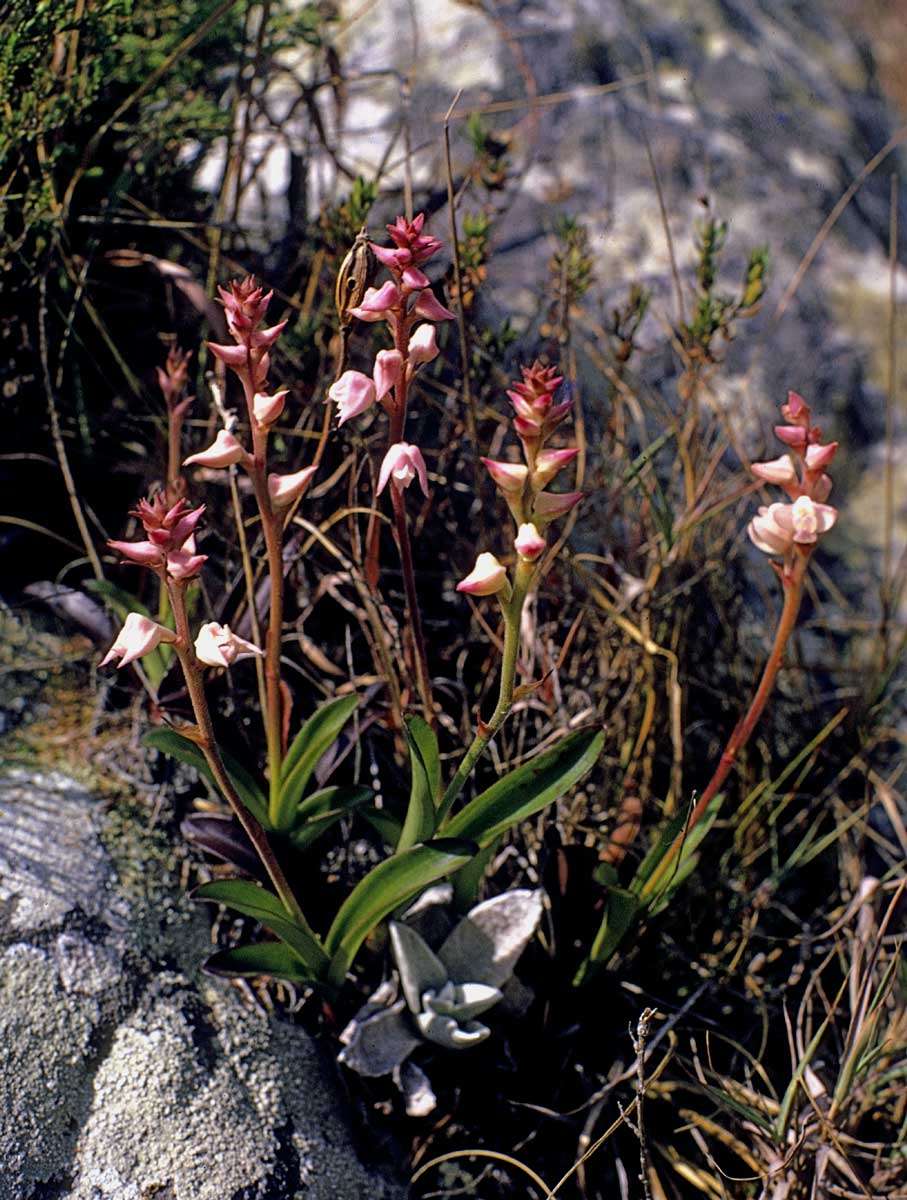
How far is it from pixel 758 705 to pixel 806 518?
0.89 feet

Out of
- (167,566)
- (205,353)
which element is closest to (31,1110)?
(167,566)

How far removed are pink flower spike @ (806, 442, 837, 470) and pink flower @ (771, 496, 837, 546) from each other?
0.12ft

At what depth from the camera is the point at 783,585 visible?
130 cm

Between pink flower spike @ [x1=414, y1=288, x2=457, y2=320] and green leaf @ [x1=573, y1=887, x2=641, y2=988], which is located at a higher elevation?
pink flower spike @ [x1=414, y1=288, x2=457, y2=320]

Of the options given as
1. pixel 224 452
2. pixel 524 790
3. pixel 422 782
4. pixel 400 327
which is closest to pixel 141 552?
pixel 224 452

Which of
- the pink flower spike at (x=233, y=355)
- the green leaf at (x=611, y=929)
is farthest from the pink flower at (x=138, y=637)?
the green leaf at (x=611, y=929)

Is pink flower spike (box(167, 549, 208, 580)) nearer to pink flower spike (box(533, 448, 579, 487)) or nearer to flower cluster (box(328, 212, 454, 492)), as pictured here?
flower cluster (box(328, 212, 454, 492))

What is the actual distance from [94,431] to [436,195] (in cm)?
79

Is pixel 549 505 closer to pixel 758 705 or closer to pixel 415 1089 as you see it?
pixel 758 705

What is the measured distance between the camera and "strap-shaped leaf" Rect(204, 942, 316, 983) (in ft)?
4.21

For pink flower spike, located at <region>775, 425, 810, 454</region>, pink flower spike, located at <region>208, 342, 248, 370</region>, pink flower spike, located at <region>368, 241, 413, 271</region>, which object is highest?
pink flower spike, located at <region>368, 241, 413, 271</region>

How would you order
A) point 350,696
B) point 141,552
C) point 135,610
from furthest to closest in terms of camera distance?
point 135,610 < point 350,696 < point 141,552

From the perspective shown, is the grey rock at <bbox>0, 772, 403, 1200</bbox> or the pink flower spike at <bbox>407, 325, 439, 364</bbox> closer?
the pink flower spike at <bbox>407, 325, 439, 364</bbox>

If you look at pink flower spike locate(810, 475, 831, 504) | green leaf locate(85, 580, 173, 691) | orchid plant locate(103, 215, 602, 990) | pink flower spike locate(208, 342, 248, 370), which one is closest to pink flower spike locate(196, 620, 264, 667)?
orchid plant locate(103, 215, 602, 990)
